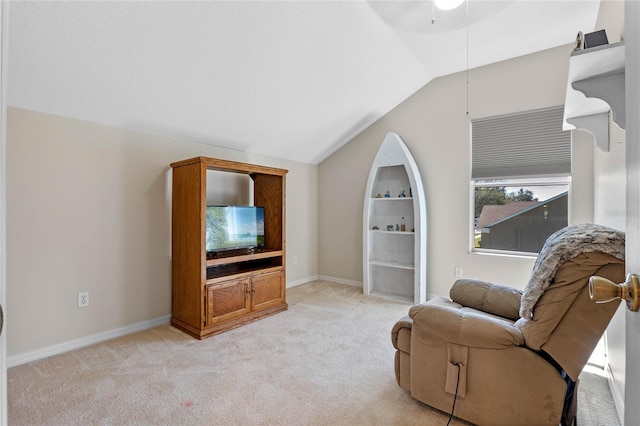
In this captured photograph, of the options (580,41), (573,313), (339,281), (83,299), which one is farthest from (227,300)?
(580,41)

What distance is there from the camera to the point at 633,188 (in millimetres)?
646

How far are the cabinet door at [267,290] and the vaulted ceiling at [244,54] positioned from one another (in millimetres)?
1627

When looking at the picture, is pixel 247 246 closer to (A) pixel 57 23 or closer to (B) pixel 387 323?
(B) pixel 387 323

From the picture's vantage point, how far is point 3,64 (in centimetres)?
57

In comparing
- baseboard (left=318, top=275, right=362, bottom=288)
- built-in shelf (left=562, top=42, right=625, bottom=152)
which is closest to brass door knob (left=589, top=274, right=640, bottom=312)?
built-in shelf (left=562, top=42, right=625, bottom=152)

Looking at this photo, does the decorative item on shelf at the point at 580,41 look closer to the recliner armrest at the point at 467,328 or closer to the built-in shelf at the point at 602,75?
the built-in shelf at the point at 602,75

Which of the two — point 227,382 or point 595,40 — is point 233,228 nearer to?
point 227,382

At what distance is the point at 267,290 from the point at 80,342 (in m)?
1.65

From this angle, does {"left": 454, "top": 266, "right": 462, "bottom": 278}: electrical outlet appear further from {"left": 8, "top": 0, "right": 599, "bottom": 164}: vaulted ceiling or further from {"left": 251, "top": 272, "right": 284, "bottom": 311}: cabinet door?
{"left": 8, "top": 0, "right": 599, "bottom": 164}: vaulted ceiling

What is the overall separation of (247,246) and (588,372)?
10.4ft

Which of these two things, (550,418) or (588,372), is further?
(588,372)

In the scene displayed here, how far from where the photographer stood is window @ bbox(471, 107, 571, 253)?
3184 mm

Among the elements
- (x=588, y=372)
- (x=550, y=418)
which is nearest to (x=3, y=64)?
(x=550, y=418)

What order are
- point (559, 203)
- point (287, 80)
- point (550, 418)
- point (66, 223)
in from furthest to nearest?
point (559, 203)
point (287, 80)
point (66, 223)
point (550, 418)
